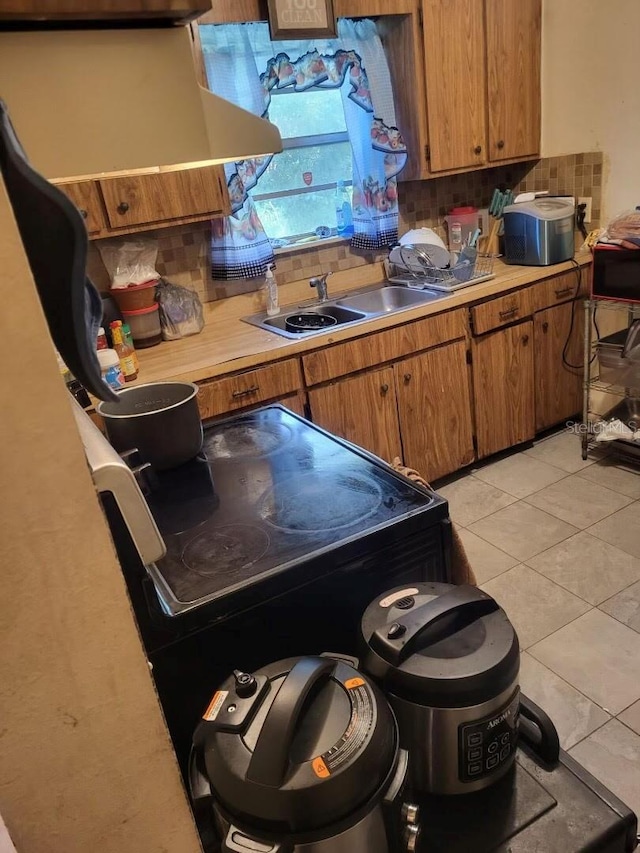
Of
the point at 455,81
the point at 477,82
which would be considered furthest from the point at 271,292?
the point at 477,82

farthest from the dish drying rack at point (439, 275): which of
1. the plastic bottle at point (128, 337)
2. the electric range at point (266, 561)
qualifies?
the electric range at point (266, 561)

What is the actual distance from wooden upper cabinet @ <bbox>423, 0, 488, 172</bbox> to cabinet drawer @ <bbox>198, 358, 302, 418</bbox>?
52.1 inches

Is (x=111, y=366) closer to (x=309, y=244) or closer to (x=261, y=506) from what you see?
(x=261, y=506)

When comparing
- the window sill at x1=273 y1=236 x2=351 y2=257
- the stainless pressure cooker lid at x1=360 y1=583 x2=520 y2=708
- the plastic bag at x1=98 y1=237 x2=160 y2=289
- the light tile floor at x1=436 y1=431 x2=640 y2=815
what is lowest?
the light tile floor at x1=436 y1=431 x2=640 y2=815

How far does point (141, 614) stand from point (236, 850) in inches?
13.3

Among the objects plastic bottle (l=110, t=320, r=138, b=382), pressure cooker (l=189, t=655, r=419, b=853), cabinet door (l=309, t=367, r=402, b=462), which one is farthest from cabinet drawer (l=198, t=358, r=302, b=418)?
pressure cooker (l=189, t=655, r=419, b=853)

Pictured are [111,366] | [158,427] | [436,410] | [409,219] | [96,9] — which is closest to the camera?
[96,9]

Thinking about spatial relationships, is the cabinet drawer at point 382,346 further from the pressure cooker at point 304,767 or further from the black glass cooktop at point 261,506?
the pressure cooker at point 304,767

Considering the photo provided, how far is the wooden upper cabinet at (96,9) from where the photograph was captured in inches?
27.2

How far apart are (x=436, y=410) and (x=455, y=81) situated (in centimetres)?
150

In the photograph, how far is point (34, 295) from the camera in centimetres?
50

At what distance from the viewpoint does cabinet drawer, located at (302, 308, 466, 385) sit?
253 centimetres

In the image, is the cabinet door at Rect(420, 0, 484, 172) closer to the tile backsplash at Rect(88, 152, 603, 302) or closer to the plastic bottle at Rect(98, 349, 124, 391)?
the tile backsplash at Rect(88, 152, 603, 302)

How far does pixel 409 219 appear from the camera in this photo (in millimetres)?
3361
